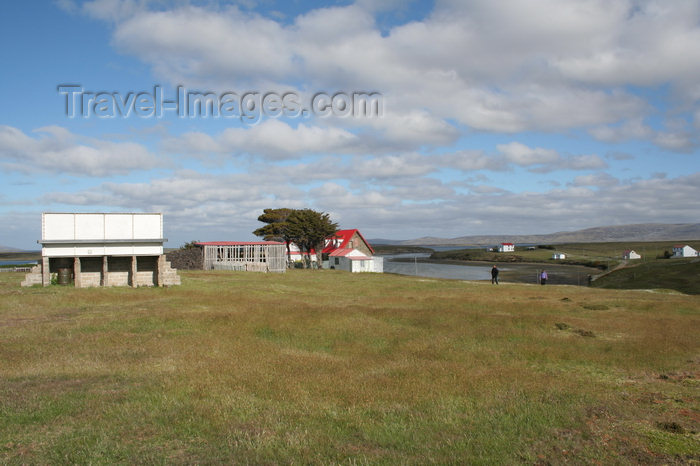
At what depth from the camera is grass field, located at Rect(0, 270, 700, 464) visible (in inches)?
→ 308

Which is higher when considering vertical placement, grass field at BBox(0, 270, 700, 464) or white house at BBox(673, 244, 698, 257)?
white house at BBox(673, 244, 698, 257)

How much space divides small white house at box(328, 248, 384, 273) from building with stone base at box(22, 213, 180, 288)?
37.0m

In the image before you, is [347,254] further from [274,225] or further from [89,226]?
[89,226]

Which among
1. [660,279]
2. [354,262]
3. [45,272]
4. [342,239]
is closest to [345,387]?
[45,272]

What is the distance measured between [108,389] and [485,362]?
1044 cm

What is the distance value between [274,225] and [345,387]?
65.8m

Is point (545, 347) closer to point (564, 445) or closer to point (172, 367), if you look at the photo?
point (564, 445)

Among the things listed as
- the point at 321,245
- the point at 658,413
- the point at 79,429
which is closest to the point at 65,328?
the point at 79,429

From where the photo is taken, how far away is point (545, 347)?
17062 mm

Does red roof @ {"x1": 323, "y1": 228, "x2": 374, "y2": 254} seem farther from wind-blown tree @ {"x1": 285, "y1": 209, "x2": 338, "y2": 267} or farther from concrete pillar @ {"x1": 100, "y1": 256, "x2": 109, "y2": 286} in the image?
concrete pillar @ {"x1": 100, "y1": 256, "x2": 109, "y2": 286}

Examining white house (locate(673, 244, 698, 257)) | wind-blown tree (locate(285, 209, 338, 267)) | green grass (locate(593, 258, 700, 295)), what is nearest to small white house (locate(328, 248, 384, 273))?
wind-blown tree (locate(285, 209, 338, 267))

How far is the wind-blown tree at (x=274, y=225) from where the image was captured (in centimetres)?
7619

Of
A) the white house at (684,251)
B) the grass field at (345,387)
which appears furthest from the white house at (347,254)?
the white house at (684,251)

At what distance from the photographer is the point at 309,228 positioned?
249 feet
